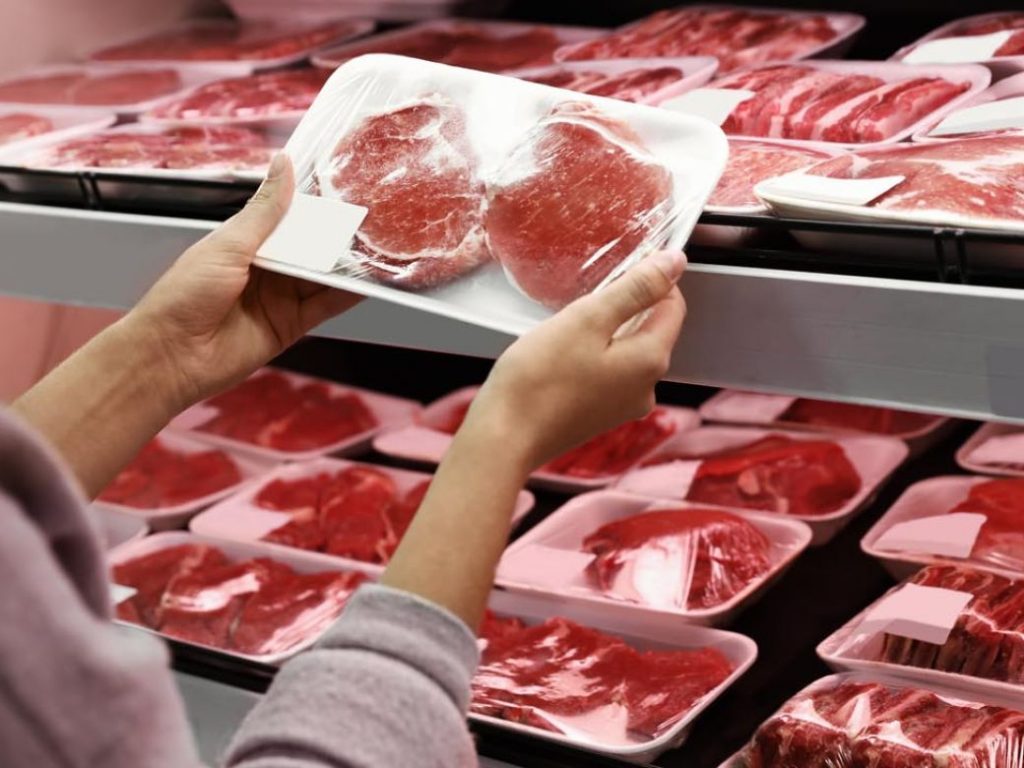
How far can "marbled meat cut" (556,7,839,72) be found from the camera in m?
2.00

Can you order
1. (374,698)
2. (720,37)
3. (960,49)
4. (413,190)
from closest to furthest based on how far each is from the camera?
(374,698), (413,190), (960,49), (720,37)

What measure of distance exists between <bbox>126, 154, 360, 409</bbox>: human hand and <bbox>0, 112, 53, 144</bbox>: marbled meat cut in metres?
0.80

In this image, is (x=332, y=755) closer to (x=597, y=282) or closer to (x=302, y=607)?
(x=597, y=282)

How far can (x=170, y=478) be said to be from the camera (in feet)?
7.87

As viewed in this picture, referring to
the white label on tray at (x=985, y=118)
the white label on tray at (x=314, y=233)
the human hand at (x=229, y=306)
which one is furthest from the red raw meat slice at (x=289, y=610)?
the white label on tray at (x=985, y=118)

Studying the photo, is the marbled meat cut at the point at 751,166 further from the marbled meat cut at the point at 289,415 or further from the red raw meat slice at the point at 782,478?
the marbled meat cut at the point at 289,415

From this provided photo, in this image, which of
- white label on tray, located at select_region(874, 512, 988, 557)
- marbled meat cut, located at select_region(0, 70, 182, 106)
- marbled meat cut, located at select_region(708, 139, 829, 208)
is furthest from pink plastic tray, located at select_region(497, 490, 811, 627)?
marbled meat cut, located at select_region(0, 70, 182, 106)

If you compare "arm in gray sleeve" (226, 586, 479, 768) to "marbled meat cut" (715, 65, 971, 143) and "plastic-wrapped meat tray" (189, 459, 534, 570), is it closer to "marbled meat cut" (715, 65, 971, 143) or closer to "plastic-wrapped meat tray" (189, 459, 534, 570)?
"marbled meat cut" (715, 65, 971, 143)

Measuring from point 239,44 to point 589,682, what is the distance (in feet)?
4.48

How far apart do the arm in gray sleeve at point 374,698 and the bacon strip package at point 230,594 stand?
2.95ft

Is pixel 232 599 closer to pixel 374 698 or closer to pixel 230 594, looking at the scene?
pixel 230 594

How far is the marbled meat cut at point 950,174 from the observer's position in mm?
1220

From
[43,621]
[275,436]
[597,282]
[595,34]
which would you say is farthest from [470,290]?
[275,436]

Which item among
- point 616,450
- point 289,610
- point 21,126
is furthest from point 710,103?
point 21,126
